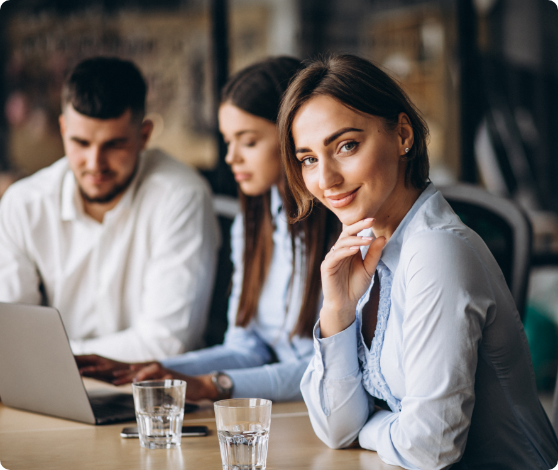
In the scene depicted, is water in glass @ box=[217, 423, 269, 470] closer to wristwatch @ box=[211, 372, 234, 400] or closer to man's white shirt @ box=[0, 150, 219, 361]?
wristwatch @ box=[211, 372, 234, 400]

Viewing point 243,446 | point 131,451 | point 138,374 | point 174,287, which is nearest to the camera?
point 243,446

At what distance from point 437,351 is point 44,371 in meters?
0.69

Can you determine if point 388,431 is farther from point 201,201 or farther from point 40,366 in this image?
point 201,201

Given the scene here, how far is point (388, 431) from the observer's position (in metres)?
0.95

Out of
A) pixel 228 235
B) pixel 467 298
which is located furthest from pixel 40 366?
pixel 228 235

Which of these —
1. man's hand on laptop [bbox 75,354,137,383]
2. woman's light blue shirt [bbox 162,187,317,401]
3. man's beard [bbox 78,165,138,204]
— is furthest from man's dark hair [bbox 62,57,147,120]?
man's hand on laptop [bbox 75,354,137,383]

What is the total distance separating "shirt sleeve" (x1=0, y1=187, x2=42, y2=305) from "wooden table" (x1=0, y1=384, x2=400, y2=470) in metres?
0.77

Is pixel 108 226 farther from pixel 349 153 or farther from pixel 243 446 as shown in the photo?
pixel 243 446

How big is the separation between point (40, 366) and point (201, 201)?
34.6 inches

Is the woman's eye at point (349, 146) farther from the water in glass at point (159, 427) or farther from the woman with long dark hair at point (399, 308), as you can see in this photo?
the water in glass at point (159, 427)

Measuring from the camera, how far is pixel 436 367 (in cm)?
90

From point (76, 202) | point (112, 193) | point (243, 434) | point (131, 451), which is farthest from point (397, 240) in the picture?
point (76, 202)

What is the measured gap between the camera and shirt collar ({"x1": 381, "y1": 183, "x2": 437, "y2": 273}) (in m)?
1.08

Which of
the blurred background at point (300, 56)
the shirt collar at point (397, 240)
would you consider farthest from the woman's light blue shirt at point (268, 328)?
the blurred background at point (300, 56)
